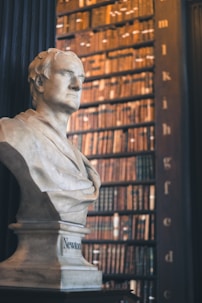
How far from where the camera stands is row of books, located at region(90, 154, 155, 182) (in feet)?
12.9

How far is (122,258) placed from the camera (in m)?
3.88

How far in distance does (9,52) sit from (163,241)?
1.90 m

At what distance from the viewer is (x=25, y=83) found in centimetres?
262

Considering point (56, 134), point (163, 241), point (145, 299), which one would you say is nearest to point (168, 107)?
point (163, 241)

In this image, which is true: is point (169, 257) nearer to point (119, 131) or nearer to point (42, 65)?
point (119, 131)

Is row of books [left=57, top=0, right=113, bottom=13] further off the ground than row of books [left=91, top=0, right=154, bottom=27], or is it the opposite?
row of books [left=57, top=0, right=113, bottom=13]

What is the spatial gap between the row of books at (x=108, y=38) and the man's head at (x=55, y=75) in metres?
2.06

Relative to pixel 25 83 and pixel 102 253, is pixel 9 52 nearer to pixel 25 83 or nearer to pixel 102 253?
pixel 25 83

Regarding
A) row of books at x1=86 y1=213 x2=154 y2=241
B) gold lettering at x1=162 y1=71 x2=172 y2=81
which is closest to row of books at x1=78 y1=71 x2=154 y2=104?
gold lettering at x1=162 y1=71 x2=172 y2=81

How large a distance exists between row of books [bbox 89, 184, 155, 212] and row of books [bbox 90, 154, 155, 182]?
2.9 inches

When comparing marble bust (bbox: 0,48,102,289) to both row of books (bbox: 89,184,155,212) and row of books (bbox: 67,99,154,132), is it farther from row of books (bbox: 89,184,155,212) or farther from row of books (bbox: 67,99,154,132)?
row of books (bbox: 67,99,154,132)

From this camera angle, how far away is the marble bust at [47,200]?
6.23ft

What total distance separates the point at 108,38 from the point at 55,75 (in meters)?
2.25

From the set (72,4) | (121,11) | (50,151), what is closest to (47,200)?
(50,151)
